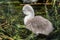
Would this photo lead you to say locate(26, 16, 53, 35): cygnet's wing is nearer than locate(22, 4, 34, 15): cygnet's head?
Yes

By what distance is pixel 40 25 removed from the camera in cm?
419

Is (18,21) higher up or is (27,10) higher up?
(27,10)

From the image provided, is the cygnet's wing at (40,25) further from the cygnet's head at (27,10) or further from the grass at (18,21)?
the cygnet's head at (27,10)

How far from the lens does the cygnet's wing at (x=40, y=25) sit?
414 centimetres

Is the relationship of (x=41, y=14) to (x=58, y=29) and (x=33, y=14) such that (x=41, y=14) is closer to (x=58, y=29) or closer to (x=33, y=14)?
(x=33, y=14)

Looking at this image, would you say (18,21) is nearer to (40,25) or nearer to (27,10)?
(27,10)

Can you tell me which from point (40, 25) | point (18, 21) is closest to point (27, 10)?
point (18, 21)

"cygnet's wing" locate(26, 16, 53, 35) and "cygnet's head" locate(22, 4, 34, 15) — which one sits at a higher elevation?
"cygnet's head" locate(22, 4, 34, 15)

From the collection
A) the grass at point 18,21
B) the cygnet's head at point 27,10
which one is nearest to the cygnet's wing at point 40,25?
the grass at point 18,21

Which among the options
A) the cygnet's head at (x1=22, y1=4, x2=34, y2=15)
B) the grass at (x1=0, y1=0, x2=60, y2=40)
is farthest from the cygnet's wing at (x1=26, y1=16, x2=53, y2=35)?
the cygnet's head at (x1=22, y1=4, x2=34, y2=15)

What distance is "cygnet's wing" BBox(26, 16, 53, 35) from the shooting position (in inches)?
163

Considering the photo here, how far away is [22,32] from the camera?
434cm

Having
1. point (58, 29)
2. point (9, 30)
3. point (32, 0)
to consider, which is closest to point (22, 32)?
point (9, 30)

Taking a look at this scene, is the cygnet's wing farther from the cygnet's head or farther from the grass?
the cygnet's head
